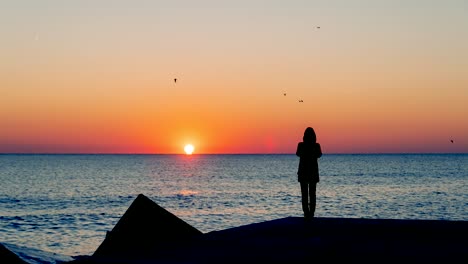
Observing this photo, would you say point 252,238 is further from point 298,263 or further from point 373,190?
point 373,190

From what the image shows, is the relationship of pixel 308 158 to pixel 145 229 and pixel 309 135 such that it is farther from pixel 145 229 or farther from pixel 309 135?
pixel 145 229

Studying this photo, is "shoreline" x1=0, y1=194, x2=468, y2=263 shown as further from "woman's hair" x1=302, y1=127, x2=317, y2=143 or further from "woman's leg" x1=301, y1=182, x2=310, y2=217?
"woman's hair" x1=302, y1=127, x2=317, y2=143

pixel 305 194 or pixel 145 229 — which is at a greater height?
pixel 305 194

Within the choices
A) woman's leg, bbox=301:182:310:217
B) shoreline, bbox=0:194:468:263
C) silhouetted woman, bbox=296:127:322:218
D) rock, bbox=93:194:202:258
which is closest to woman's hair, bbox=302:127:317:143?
silhouetted woman, bbox=296:127:322:218

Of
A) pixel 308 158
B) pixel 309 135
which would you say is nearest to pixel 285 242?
pixel 308 158

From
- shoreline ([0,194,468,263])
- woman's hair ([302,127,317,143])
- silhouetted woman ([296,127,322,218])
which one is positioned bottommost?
shoreline ([0,194,468,263])

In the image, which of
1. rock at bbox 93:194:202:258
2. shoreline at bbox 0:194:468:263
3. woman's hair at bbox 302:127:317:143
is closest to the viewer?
shoreline at bbox 0:194:468:263

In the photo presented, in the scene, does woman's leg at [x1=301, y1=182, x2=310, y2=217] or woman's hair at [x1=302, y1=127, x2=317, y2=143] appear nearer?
woman's hair at [x1=302, y1=127, x2=317, y2=143]

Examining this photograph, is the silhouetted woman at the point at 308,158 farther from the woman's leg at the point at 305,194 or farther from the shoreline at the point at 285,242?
the shoreline at the point at 285,242

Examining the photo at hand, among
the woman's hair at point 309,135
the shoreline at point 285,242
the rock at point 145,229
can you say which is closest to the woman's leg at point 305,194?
the shoreline at point 285,242

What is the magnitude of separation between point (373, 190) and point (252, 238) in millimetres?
67371

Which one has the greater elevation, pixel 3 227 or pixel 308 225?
pixel 308 225

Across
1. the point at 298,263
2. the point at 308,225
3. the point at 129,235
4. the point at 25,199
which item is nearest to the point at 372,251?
the point at 298,263

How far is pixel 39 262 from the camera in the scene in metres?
16.3
